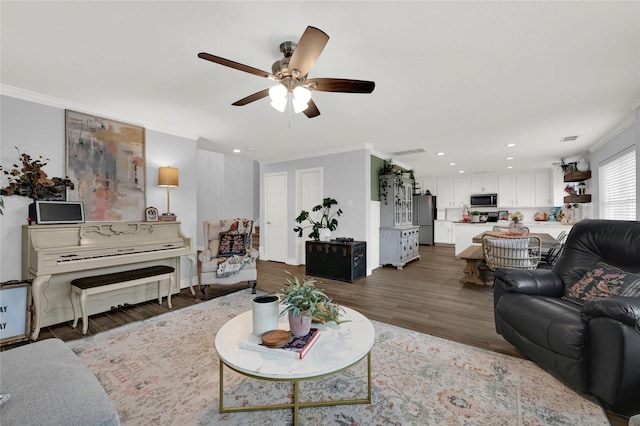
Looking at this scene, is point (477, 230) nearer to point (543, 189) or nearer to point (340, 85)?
point (543, 189)

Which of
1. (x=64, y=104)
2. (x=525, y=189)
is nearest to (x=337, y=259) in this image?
(x=64, y=104)

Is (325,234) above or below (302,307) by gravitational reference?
above

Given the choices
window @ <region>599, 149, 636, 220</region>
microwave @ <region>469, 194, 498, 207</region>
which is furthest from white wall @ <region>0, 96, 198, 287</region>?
microwave @ <region>469, 194, 498, 207</region>

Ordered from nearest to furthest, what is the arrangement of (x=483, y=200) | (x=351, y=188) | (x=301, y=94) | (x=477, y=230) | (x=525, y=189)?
(x=301, y=94) < (x=351, y=188) < (x=477, y=230) < (x=525, y=189) < (x=483, y=200)

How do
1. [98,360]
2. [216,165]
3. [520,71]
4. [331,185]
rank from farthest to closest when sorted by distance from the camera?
[216,165], [331,185], [520,71], [98,360]

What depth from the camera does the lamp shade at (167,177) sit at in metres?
3.58

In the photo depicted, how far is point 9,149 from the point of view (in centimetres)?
263

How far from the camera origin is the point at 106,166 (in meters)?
3.25

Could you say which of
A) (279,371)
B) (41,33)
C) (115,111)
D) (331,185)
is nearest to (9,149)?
(115,111)

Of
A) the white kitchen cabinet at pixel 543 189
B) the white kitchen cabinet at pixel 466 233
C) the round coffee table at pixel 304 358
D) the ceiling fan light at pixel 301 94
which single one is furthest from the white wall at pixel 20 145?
the white kitchen cabinet at pixel 543 189

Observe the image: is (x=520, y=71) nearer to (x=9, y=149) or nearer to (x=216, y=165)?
(x=9, y=149)

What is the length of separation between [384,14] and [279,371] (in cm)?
205

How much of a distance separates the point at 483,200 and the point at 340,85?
8.27 metres

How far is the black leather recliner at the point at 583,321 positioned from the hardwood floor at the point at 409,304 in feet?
0.73
